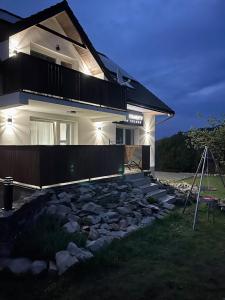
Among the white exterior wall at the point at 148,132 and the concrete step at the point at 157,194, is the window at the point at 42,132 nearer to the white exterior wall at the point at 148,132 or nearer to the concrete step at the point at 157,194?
the concrete step at the point at 157,194

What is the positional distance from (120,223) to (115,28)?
125 m

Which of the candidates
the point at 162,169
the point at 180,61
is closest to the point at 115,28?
the point at 180,61

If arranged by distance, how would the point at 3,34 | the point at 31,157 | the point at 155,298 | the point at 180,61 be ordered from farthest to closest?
the point at 180,61 → the point at 3,34 → the point at 31,157 → the point at 155,298

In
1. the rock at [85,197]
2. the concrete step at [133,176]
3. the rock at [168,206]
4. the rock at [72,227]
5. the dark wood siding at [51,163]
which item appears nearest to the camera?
the rock at [72,227]

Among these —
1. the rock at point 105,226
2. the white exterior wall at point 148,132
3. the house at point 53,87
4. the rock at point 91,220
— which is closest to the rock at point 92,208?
the rock at point 91,220

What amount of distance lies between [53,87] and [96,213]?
4.99m

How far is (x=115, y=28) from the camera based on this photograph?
118 m

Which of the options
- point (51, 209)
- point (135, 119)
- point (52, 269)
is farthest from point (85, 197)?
point (135, 119)

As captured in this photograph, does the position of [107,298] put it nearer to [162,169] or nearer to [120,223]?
[120,223]

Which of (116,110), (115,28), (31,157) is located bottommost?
(31,157)

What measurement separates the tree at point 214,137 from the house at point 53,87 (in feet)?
12.1

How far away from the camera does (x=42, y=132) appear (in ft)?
38.5

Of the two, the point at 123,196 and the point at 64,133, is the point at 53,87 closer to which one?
the point at 64,133

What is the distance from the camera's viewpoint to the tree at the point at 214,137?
12.3m
